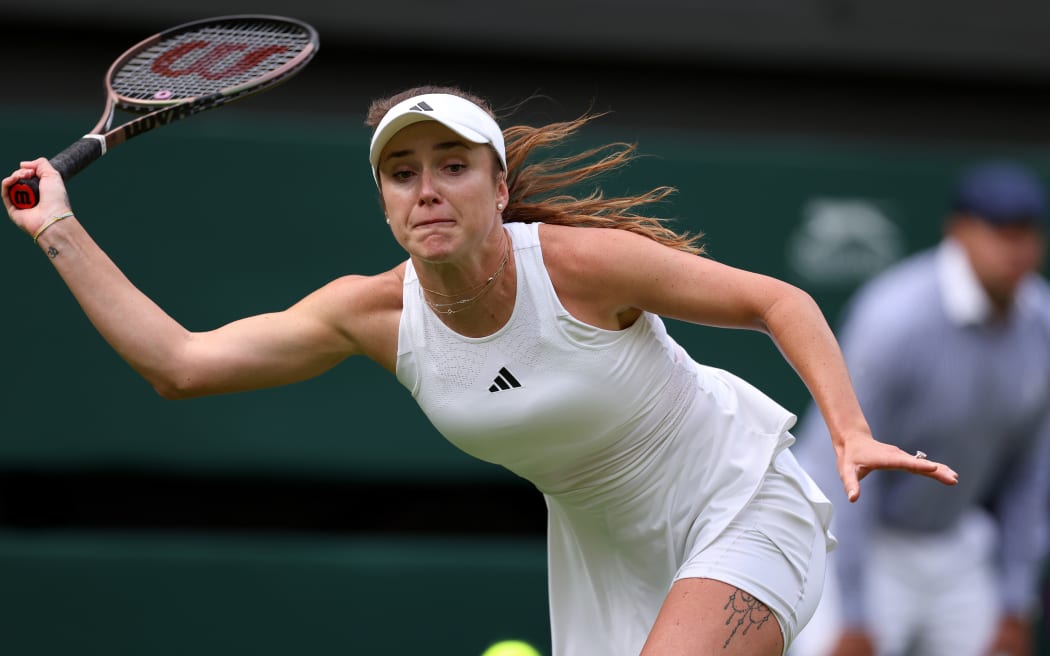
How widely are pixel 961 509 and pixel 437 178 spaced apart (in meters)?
3.00

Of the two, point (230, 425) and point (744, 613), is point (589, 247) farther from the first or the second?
point (230, 425)

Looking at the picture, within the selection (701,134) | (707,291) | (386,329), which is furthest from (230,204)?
(707,291)

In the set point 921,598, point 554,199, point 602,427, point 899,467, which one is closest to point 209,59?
point 554,199

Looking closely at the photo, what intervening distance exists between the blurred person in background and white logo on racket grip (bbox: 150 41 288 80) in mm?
2502

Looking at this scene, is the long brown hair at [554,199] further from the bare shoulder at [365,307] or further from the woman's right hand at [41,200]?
the woman's right hand at [41,200]

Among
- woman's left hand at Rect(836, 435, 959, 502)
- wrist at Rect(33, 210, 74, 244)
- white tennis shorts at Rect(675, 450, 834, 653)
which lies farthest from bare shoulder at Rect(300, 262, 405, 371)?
woman's left hand at Rect(836, 435, 959, 502)

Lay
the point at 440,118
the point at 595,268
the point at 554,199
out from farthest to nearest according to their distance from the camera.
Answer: the point at 554,199, the point at 595,268, the point at 440,118

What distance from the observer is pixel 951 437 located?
5.30 meters

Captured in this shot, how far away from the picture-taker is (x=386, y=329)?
10.7 feet

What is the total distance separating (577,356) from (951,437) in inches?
101

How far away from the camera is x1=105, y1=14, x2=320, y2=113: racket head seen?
3414mm

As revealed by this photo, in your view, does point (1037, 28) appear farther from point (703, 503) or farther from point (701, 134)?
point (703, 503)

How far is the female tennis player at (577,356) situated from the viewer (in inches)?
120

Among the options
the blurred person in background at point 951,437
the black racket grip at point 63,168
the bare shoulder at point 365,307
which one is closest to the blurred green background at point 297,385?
the blurred person in background at point 951,437
